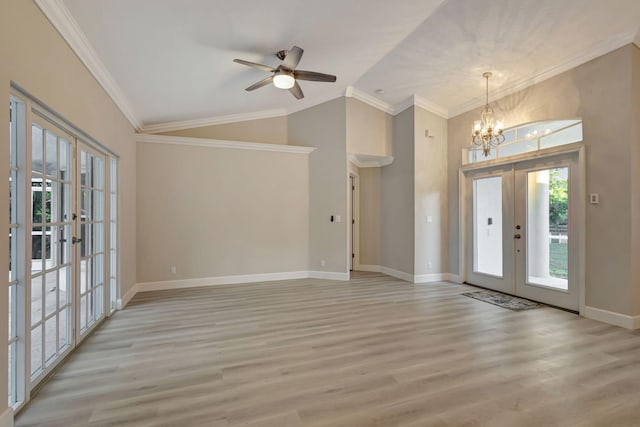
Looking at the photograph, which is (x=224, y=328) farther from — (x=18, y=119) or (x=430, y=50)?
(x=430, y=50)

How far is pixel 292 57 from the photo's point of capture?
127 inches

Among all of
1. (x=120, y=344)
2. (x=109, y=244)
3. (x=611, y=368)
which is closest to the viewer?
(x=611, y=368)

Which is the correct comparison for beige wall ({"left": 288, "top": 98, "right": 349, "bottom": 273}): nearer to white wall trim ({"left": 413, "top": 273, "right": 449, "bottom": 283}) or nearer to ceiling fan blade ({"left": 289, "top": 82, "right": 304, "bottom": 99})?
white wall trim ({"left": 413, "top": 273, "right": 449, "bottom": 283})

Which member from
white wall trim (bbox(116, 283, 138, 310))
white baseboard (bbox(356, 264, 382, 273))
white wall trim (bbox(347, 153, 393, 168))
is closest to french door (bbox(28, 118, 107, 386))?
white wall trim (bbox(116, 283, 138, 310))

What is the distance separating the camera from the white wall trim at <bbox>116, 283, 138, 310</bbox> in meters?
4.07

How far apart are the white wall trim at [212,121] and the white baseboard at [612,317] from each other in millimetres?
5834

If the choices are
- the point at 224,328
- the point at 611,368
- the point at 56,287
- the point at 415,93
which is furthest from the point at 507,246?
the point at 56,287

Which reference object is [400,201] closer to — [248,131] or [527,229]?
[527,229]

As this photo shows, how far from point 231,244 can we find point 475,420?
4645 millimetres

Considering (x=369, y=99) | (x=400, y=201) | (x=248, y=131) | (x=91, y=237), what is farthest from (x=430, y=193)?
(x=91, y=237)

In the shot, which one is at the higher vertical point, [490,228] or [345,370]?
[490,228]

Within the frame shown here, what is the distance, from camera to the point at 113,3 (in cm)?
230

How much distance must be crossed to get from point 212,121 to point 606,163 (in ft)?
19.9

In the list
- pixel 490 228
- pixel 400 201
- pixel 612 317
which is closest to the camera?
pixel 612 317
